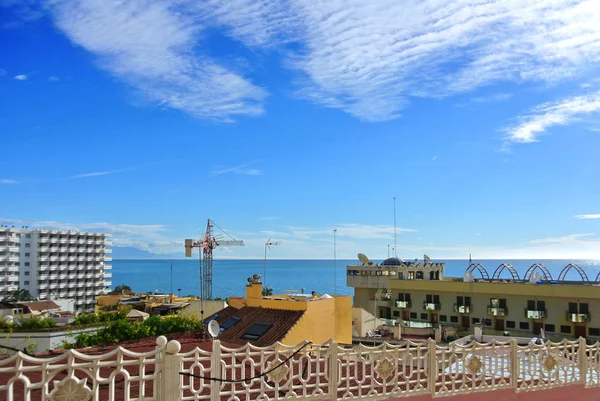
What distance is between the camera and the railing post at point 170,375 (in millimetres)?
6715

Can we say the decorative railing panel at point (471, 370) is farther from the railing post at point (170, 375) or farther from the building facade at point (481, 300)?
the building facade at point (481, 300)

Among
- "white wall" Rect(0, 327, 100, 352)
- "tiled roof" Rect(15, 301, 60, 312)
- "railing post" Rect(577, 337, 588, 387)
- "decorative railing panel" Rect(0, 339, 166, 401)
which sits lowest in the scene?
"tiled roof" Rect(15, 301, 60, 312)

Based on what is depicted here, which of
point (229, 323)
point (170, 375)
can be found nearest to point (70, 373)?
point (170, 375)

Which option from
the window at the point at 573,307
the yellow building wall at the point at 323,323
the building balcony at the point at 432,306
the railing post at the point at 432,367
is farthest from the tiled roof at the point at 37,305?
the window at the point at 573,307

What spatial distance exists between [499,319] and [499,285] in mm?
3328

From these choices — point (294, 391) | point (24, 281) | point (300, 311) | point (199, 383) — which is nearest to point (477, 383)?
point (294, 391)

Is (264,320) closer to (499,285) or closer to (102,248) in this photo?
(499,285)

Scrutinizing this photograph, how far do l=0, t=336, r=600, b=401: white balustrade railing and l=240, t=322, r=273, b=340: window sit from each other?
28.2 feet

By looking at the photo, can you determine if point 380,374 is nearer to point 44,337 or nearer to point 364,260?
point 44,337

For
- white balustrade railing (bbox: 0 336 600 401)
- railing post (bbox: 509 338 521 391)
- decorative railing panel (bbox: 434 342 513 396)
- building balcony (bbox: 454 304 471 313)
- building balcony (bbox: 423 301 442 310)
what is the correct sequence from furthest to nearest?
building balcony (bbox: 423 301 442 310)
building balcony (bbox: 454 304 471 313)
railing post (bbox: 509 338 521 391)
decorative railing panel (bbox: 434 342 513 396)
white balustrade railing (bbox: 0 336 600 401)

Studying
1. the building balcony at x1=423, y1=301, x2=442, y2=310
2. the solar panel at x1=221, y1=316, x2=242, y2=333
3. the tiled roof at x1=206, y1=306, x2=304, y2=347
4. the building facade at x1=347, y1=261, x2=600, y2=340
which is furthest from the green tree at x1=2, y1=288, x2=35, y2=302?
the solar panel at x1=221, y1=316, x2=242, y2=333

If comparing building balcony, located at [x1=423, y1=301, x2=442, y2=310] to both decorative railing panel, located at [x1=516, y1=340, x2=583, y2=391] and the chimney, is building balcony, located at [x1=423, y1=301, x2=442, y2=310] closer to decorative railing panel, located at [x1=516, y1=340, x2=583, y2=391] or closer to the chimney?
the chimney

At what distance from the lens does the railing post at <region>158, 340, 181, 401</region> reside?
6715 millimetres

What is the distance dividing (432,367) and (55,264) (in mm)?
101717
